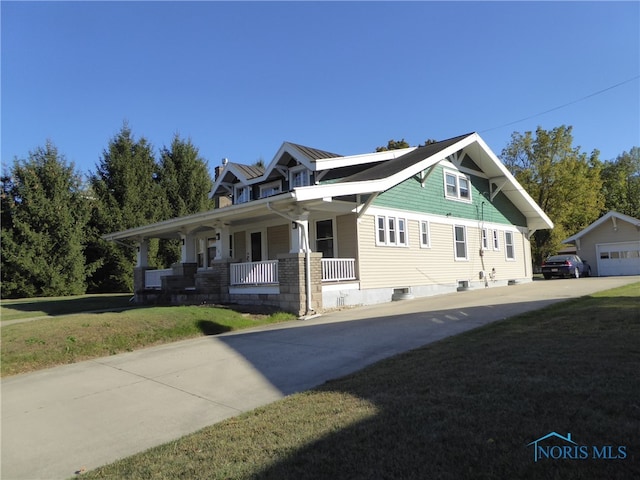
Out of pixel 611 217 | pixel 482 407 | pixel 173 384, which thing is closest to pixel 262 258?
pixel 173 384

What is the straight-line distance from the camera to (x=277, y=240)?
1708 cm

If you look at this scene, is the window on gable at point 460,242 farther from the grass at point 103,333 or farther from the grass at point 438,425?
the grass at point 438,425

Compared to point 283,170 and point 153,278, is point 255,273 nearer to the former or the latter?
point 283,170

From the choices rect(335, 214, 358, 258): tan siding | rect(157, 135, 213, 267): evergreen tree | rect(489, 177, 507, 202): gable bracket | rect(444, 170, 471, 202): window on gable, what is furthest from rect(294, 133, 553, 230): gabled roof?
rect(157, 135, 213, 267): evergreen tree

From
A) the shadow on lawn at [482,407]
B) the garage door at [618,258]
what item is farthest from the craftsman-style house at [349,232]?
the garage door at [618,258]

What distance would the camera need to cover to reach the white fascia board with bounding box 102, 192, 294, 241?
11.9m

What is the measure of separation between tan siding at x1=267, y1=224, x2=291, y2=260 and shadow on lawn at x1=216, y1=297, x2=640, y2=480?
387 inches

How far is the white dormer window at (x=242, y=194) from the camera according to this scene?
65.9 feet

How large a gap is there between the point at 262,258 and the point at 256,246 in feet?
2.78

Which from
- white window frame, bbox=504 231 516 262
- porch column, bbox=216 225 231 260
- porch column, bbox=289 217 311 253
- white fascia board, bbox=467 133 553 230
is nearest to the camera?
porch column, bbox=289 217 311 253

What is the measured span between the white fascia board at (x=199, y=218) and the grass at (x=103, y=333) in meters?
3.03

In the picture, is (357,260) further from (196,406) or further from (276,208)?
(196,406)

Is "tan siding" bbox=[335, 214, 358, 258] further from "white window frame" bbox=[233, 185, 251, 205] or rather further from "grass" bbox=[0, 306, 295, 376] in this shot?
"white window frame" bbox=[233, 185, 251, 205]

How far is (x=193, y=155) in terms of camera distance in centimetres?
3067
